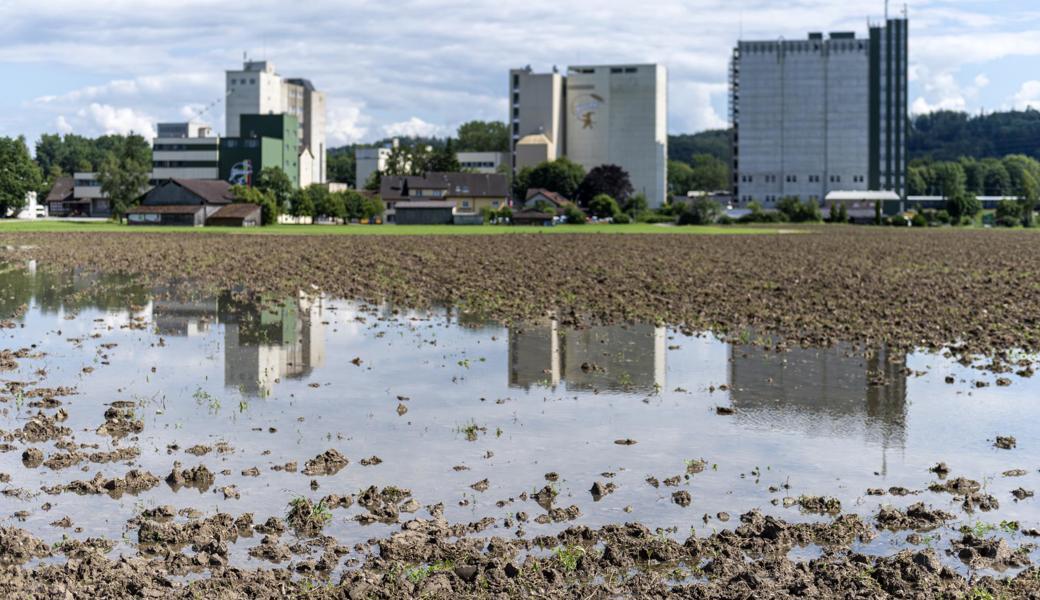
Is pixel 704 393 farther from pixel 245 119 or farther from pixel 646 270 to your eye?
pixel 245 119

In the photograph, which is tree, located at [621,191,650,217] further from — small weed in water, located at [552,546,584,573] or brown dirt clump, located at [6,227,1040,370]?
small weed in water, located at [552,546,584,573]

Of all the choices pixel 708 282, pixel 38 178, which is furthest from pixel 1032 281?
pixel 38 178

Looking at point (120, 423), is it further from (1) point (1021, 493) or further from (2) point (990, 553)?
(1) point (1021, 493)

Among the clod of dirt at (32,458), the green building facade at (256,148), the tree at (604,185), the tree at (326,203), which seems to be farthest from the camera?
the tree at (604,185)

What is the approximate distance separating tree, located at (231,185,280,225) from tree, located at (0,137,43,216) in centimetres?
2732

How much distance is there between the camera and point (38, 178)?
487 feet

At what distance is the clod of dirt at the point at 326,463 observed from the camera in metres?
13.6

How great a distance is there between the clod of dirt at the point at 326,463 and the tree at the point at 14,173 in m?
139

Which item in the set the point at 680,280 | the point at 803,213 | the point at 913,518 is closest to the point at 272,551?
the point at 913,518

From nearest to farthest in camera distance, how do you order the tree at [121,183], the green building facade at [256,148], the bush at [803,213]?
the tree at [121,183] → the bush at [803,213] → the green building facade at [256,148]

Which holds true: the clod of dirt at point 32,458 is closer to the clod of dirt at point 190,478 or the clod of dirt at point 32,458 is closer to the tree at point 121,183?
the clod of dirt at point 190,478

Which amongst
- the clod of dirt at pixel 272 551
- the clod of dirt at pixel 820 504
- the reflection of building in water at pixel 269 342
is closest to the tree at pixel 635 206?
the reflection of building in water at pixel 269 342

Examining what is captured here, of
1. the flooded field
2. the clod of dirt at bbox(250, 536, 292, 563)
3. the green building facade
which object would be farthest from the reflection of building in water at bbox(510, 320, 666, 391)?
the green building facade

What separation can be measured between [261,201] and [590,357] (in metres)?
119
